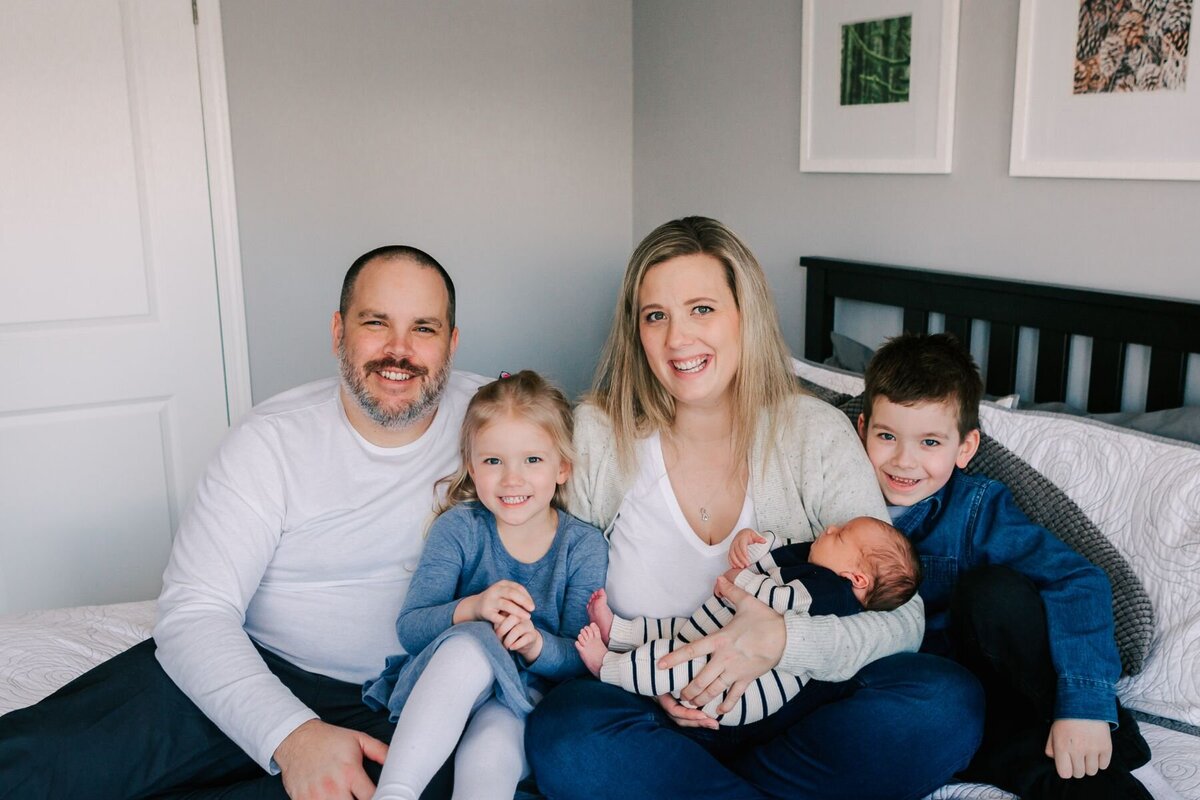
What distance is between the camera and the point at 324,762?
4.69ft

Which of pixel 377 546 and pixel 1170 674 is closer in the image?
A: pixel 1170 674

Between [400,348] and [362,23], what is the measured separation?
1733 mm

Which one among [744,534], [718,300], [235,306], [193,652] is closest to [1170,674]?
[744,534]

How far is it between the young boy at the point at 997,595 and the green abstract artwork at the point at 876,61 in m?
0.83

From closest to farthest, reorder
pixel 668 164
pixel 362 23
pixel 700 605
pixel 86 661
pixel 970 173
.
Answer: pixel 700 605 → pixel 86 661 → pixel 970 173 → pixel 362 23 → pixel 668 164

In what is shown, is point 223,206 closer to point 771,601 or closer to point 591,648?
point 591,648

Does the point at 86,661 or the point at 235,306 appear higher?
the point at 235,306

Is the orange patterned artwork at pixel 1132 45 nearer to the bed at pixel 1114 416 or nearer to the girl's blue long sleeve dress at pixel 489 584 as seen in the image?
the bed at pixel 1114 416

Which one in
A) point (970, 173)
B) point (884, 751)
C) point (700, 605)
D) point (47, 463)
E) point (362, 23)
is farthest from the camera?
point (362, 23)

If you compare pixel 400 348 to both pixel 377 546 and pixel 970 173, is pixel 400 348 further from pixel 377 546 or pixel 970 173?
pixel 970 173

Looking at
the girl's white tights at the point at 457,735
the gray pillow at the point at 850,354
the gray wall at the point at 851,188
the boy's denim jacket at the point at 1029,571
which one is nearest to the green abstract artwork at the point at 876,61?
the gray wall at the point at 851,188

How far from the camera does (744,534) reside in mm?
1658

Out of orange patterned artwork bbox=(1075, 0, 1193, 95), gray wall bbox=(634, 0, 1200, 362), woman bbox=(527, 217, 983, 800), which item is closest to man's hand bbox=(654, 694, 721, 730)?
woman bbox=(527, 217, 983, 800)

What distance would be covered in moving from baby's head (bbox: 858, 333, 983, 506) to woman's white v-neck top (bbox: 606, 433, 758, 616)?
0.25 m
